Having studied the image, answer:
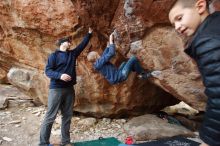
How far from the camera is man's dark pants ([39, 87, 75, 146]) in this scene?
4.89 m

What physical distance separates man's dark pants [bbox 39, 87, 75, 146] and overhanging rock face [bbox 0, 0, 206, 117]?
0.92 m

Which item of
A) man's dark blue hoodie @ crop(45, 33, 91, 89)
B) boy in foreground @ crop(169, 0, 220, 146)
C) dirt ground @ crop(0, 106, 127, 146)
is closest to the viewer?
boy in foreground @ crop(169, 0, 220, 146)

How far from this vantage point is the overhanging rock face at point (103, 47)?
432 centimetres

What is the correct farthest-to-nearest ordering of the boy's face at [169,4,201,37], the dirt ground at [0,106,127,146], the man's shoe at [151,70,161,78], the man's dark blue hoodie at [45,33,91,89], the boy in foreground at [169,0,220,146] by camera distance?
the dirt ground at [0,106,127,146] → the man's dark blue hoodie at [45,33,91,89] → the man's shoe at [151,70,161,78] → the boy's face at [169,4,201,37] → the boy in foreground at [169,0,220,146]

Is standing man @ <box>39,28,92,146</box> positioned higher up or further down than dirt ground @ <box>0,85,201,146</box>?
higher up

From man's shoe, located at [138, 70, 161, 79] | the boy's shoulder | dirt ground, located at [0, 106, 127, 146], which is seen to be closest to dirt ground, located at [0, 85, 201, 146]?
dirt ground, located at [0, 106, 127, 146]

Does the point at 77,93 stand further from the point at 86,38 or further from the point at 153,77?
the point at 153,77

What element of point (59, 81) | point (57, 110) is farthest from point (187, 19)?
point (57, 110)

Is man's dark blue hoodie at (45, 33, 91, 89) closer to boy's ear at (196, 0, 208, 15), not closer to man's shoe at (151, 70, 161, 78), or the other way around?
man's shoe at (151, 70, 161, 78)

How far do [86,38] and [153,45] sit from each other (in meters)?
→ 1.20

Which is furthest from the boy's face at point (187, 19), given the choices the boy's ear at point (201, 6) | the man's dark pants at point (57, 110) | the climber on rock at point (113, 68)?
the man's dark pants at point (57, 110)

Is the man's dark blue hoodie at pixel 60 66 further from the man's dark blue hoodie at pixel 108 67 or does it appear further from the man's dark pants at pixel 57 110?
the man's dark blue hoodie at pixel 108 67

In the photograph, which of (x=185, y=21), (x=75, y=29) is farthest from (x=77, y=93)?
(x=185, y=21)

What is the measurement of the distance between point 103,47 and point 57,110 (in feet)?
4.45
